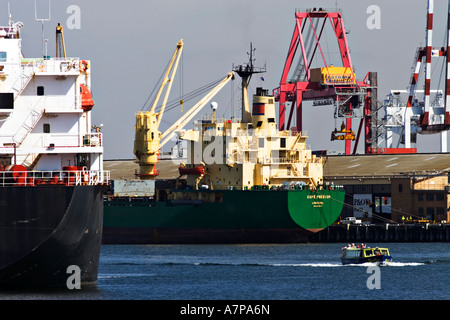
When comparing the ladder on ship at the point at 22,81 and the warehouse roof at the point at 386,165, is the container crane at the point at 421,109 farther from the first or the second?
the ladder on ship at the point at 22,81

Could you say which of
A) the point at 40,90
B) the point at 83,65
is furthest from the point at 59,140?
the point at 83,65

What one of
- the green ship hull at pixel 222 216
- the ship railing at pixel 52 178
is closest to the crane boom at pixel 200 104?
the green ship hull at pixel 222 216

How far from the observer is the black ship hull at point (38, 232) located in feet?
141

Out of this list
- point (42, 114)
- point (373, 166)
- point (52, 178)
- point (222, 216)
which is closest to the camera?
point (52, 178)

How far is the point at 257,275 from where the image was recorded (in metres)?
59.7

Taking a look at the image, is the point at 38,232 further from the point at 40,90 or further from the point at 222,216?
the point at 222,216

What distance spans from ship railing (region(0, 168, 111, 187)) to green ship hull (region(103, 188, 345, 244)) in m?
42.6

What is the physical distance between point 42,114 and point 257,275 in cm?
1762

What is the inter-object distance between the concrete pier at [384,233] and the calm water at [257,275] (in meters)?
6.70

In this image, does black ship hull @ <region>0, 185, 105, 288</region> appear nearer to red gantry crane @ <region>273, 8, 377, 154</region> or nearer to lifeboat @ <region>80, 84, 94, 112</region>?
lifeboat @ <region>80, 84, 94, 112</region>

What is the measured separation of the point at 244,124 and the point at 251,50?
6210 millimetres

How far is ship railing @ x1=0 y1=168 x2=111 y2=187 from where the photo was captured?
43.8m

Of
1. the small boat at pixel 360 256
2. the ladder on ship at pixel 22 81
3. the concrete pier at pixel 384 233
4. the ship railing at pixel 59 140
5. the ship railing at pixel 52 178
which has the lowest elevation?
the concrete pier at pixel 384 233

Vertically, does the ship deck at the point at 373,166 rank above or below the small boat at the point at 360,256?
above
